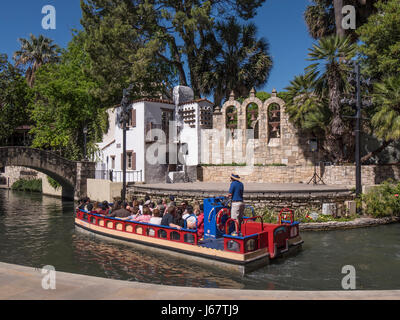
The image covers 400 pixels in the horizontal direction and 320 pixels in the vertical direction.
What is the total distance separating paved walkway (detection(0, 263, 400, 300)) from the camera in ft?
20.1

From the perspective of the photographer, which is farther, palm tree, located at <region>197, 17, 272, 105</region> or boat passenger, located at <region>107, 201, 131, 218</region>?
palm tree, located at <region>197, 17, 272, 105</region>

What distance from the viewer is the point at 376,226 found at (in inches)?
702

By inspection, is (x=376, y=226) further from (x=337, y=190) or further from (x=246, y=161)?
(x=246, y=161)

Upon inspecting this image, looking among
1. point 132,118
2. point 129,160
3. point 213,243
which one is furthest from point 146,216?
point 132,118

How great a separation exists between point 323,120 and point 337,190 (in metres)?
7.04

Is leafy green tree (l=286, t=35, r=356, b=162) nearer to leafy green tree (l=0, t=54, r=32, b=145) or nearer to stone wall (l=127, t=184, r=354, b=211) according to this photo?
stone wall (l=127, t=184, r=354, b=211)

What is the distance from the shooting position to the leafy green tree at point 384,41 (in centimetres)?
2092

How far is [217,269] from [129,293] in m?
5.27

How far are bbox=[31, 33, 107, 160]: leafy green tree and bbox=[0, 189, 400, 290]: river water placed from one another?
17859 millimetres

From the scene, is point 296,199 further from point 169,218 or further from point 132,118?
point 132,118

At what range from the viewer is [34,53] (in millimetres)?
50438

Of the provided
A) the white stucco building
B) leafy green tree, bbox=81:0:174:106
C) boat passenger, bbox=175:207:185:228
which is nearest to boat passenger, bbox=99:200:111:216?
boat passenger, bbox=175:207:185:228

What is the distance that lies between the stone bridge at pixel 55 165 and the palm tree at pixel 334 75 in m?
19.4
